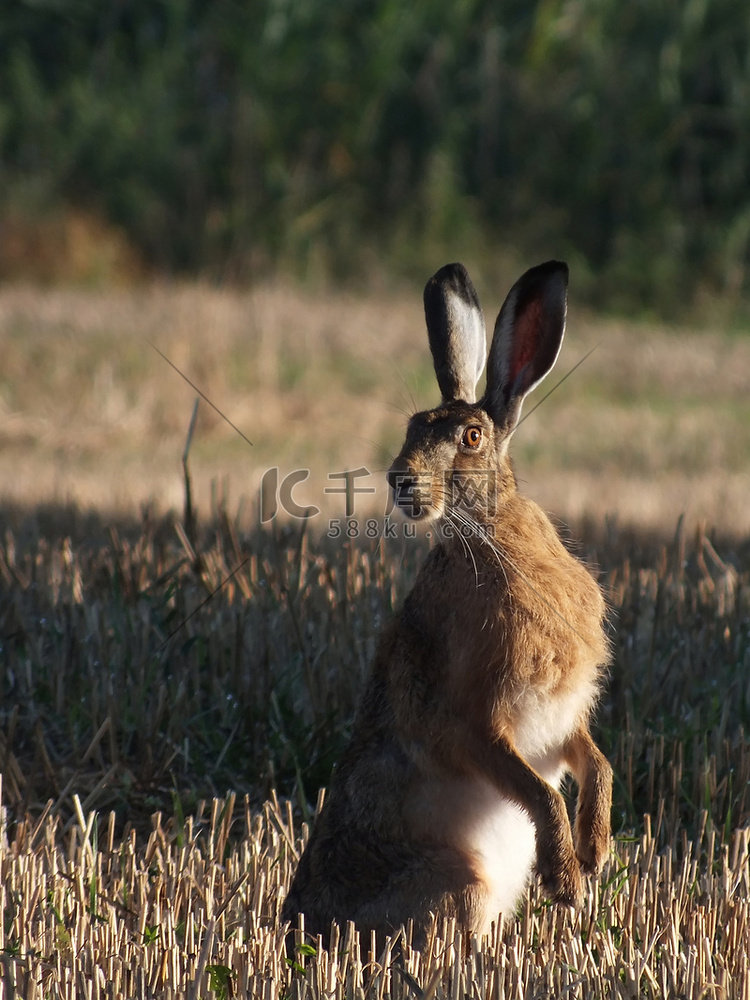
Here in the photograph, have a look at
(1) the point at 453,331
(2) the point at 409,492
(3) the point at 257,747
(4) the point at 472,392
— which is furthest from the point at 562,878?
(3) the point at 257,747

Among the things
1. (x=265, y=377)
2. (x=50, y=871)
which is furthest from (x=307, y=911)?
(x=265, y=377)

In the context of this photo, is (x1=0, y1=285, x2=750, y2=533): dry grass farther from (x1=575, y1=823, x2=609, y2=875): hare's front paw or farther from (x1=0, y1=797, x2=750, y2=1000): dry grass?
(x1=575, y1=823, x2=609, y2=875): hare's front paw

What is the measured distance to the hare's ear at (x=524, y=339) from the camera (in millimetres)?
3334

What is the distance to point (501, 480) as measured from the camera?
10.9 feet

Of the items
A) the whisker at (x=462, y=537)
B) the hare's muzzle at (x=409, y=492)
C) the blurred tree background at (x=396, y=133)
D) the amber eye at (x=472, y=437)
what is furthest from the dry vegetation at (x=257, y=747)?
the blurred tree background at (x=396, y=133)

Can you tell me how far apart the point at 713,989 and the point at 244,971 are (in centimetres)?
97

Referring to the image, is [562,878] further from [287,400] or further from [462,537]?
[287,400]

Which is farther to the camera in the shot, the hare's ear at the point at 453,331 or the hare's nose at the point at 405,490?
the hare's ear at the point at 453,331

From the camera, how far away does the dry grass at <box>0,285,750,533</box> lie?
1003 centimetres

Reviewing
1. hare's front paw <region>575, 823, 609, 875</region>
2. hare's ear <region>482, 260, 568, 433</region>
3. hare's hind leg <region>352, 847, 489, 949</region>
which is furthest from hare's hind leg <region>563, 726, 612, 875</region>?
hare's ear <region>482, 260, 568, 433</region>

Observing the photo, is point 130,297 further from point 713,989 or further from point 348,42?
point 713,989

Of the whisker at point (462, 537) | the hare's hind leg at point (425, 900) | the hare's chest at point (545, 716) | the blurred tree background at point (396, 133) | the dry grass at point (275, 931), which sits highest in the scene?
the blurred tree background at point (396, 133)

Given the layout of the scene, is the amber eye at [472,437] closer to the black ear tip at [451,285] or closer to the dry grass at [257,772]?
the black ear tip at [451,285]

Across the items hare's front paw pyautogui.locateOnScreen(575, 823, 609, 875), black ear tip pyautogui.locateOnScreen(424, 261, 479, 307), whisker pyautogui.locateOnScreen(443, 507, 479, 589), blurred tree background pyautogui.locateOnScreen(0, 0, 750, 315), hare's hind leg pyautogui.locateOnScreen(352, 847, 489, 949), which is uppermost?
blurred tree background pyautogui.locateOnScreen(0, 0, 750, 315)
